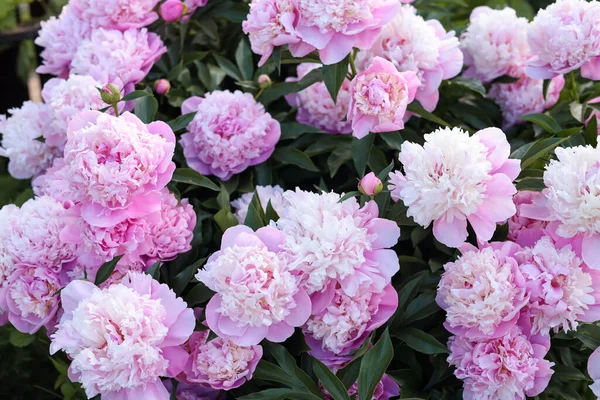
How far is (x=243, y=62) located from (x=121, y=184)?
0.49m

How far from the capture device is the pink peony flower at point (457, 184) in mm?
885

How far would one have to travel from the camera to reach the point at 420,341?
3.26 ft

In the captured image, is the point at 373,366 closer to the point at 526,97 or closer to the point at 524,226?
the point at 524,226

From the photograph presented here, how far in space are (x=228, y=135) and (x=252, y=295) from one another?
394 mm

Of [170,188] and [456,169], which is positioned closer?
[456,169]

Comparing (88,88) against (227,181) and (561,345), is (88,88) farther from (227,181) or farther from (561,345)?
(561,345)

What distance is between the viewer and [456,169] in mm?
883

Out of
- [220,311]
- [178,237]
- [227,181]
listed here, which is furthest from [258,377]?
[227,181]

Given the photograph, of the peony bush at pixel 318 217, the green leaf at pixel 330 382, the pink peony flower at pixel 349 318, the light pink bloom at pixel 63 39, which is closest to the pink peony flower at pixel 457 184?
the peony bush at pixel 318 217

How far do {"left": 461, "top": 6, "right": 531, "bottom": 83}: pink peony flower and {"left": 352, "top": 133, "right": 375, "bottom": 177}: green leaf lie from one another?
12.2 inches

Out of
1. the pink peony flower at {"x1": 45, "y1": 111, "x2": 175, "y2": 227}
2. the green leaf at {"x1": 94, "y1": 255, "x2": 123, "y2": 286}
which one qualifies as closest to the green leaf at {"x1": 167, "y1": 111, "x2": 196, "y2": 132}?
the pink peony flower at {"x1": 45, "y1": 111, "x2": 175, "y2": 227}

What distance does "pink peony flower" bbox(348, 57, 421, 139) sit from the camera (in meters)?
1.04

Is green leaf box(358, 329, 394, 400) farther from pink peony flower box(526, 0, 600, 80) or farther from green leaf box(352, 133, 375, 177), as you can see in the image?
pink peony flower box(526, 0, 600, 80)

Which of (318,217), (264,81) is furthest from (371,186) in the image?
(264,81)
